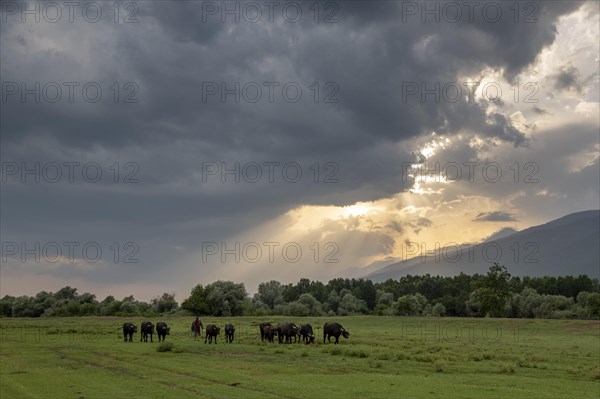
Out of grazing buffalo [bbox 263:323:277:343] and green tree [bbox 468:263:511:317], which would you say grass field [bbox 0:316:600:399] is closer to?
grazing buffalo [bbox 263:323:277:343]

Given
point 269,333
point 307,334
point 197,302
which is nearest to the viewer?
point 307,334

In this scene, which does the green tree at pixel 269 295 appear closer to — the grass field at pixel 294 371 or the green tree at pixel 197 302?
the green tree at pixel 197 302

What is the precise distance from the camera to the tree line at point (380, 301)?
122312 mm

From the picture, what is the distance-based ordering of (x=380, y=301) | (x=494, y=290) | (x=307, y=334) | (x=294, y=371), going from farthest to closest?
(x=380, y=301), (x=494, y=290), (x=307, y=334), (x=294, y=371)

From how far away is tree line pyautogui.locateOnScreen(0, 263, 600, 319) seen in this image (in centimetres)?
12231

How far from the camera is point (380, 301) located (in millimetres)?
170375

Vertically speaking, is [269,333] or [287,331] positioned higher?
[287,331]

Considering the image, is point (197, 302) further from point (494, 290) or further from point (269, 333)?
point (269, 333)

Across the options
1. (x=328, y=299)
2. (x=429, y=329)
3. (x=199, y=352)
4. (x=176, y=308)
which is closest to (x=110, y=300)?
(x=176, y=308)

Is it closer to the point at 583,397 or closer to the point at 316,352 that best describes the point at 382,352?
the point at 316,352

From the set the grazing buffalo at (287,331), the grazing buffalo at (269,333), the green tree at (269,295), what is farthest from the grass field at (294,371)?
the green tree at (269,295)

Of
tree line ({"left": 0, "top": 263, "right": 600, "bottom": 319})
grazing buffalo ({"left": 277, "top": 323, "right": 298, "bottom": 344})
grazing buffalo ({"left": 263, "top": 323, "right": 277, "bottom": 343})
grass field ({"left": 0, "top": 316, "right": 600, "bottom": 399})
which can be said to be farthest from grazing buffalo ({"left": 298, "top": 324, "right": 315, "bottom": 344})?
tree line ({"left": 0, "top": 263, "right": 600, "bottom": 319})

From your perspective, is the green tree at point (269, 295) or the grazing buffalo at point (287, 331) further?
the green tree at point (269, 295)

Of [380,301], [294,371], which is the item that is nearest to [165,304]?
[380,301]
